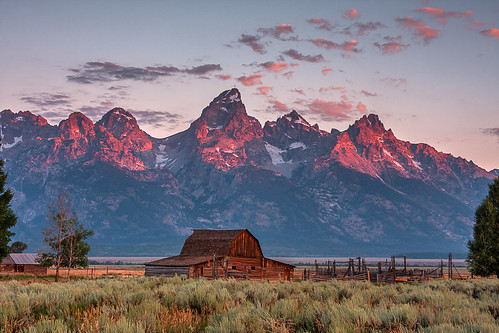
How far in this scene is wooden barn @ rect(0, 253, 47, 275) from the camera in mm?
79750

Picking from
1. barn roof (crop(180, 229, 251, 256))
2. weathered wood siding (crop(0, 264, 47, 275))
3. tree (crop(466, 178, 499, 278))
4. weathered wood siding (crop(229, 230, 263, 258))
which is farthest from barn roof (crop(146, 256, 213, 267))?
weathered wood siding (crop(0, 264, 47, 275))

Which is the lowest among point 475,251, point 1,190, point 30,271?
point 30,271

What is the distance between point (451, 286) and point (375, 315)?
17.6 metres

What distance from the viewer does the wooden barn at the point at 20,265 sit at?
262ft

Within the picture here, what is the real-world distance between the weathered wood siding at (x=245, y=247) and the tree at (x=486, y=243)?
24.9 meters

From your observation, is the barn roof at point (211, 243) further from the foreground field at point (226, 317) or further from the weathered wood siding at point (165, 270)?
the foreground field at point (226, 317)

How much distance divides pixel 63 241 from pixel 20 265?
1229 inches

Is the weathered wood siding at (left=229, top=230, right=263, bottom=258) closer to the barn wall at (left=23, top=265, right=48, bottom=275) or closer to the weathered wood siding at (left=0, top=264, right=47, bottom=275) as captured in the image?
the weathered wood siding at (left=0, top=264, right=47, bottom=275)

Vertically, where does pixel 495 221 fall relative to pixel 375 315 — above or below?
above

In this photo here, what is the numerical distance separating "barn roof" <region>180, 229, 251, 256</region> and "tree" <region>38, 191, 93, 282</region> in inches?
470

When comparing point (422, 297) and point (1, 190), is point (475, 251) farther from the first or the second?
point (1, 190)

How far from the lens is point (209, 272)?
54.8 meters

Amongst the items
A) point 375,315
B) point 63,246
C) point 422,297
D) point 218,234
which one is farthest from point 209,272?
point 375,315

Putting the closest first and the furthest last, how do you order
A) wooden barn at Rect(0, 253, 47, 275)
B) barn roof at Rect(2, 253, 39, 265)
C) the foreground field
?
the foreground field → wooden barn at Rect(0, 253, 47, 275) → barn roof at Rect(2, 253, 39, 265)
